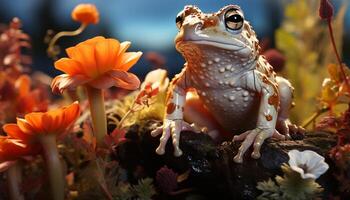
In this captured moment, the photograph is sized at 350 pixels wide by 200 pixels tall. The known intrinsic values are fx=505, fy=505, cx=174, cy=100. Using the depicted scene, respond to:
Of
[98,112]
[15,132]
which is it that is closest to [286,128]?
[98,112]

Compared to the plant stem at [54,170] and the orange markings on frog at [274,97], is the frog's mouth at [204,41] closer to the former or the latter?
the orange markings on frog at [274,97]

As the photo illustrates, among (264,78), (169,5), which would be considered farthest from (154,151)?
(169,5)

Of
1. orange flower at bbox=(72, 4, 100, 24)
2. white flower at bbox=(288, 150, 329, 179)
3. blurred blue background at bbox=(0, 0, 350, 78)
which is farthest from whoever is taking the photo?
blurred blue background at bbox=(0, 0, 350, 78)

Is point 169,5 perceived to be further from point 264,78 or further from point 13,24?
point 264,78

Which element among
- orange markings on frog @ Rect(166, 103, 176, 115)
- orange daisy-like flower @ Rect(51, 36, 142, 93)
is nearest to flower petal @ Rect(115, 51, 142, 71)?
orange daisy-like flower @ Rect(51, 36, 142, 93)

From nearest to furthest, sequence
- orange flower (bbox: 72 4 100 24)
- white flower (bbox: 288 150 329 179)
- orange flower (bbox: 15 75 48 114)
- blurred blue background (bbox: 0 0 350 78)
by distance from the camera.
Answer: white flower (bbox: 288 150 329 179)
orange flower (bbox: 72 4 100 24)
orange flower (bbox: 15 75 48 114)
blurred blue background (bbox: 0 0 350 78)

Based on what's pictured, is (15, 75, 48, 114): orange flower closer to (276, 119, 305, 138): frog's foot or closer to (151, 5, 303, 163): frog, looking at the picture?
(151, 5, 303, 163): frog

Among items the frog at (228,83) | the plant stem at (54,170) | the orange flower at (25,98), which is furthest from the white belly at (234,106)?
the orange flower at (25,98)
